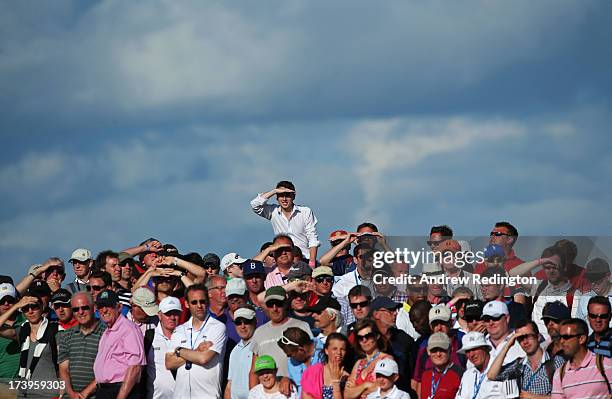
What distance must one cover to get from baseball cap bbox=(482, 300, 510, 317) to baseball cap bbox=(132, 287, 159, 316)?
6.65 m

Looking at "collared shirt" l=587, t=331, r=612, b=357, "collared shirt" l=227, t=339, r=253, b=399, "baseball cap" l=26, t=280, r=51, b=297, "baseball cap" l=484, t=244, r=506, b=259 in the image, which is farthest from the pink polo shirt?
"collared shirt" l=587, t=331, r=612, b=357

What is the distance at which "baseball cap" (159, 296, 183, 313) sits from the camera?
22.5 metres

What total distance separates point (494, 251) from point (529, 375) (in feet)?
14.7

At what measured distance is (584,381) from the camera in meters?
19.1

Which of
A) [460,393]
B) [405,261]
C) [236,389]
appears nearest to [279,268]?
[405,261]

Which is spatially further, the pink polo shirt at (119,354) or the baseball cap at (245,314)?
the pink polo shirt at (119,354)

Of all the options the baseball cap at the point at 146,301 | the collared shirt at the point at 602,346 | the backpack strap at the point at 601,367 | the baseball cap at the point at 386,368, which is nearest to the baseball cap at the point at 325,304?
the baseball cap at the point at 386,368

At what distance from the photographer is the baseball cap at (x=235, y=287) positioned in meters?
23.2

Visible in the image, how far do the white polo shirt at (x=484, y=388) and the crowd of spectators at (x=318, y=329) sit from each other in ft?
0.07

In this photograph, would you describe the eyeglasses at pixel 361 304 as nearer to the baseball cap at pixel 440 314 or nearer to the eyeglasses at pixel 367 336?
the baseball cap at pixel 440 314

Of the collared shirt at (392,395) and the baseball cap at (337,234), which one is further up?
the baseball cap at (337,234)

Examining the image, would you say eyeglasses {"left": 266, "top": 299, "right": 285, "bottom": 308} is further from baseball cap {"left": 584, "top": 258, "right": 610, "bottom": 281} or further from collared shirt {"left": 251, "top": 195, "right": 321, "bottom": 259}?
collared shirt {"left": 251, "top": 195, "right": 321, "bottom": 259}

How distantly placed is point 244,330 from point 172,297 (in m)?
1.82

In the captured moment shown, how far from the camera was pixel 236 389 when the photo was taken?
71.0ft
